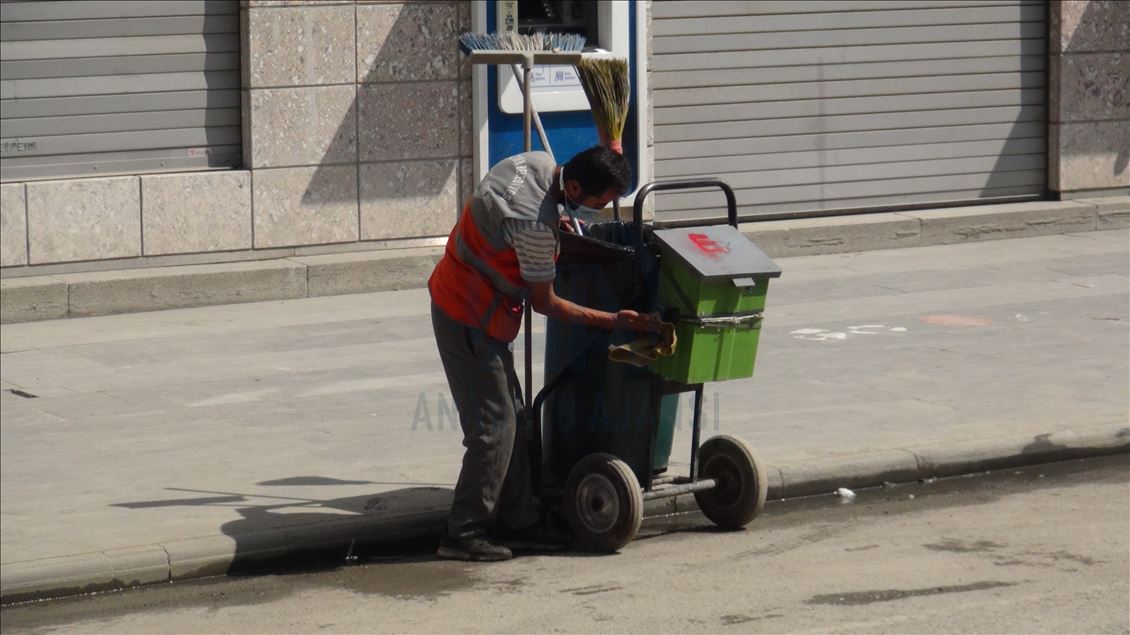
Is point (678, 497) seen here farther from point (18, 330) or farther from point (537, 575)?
point (18, 330)

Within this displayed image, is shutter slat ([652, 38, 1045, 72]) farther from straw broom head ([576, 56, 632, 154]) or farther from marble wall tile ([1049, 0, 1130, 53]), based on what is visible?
straw broom head ([576, 56, 632, 154])

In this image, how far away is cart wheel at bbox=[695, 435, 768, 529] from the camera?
6.86m

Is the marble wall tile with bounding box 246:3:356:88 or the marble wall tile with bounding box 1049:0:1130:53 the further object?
the marble wall tile with bounding box 1049:0:1130:53

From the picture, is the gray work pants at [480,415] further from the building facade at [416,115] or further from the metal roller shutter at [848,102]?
the metal roller shutter at [848,102]

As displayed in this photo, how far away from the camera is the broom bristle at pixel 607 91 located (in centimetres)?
764

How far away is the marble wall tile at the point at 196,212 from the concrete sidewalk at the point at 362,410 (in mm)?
604

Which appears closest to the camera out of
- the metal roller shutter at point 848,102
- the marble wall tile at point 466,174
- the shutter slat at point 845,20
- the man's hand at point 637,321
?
the man's hand at point 637,321

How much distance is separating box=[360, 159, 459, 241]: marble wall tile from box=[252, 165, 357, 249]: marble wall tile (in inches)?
4.5

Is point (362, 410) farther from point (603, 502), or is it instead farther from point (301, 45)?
point (301, 45)

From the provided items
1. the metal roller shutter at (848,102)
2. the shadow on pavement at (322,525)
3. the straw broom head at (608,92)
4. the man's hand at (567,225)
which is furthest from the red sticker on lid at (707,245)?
the metal roller shutter at (848,102)

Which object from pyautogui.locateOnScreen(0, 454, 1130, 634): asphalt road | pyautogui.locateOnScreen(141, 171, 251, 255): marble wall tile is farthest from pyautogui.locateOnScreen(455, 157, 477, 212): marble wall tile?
pyautogui.locateOnScreen(0, 454, 1130, 634): asphalt road

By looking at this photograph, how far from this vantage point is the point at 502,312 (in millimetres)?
6496

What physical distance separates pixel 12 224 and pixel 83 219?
1.51ft

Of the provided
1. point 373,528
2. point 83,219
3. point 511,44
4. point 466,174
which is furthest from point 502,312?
point 466,174
